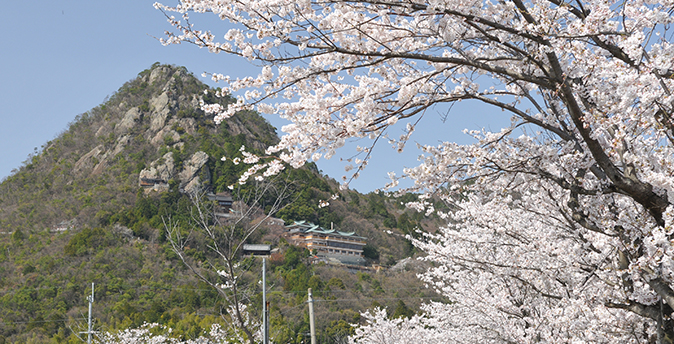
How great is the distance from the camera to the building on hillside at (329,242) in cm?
4562

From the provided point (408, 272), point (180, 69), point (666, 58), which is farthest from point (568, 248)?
point (180, 69)

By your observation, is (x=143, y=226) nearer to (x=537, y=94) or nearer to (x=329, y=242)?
(x=329, y=242)

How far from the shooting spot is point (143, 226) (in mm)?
39969

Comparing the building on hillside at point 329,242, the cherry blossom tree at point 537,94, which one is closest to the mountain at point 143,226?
the building on hillside at point 329,242

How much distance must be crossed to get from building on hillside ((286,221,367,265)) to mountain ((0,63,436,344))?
1.97m

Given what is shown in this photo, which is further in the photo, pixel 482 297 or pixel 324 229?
pixel 324 229

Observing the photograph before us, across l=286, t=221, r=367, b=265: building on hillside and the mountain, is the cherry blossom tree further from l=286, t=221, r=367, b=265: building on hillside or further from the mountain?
l=286, t=221, r=367, b=265: building on hillside

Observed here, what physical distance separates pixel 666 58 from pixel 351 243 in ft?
149

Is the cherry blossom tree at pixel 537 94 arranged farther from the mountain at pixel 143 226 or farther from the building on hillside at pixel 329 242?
the building on hillside at pixel 329 242

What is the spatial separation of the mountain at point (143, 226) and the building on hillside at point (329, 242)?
1.97 meters

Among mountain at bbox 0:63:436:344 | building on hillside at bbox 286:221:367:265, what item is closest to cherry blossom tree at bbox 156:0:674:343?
mountain at bbox 0:63:436:344

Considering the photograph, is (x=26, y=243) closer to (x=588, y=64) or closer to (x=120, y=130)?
(x=120, y=130)

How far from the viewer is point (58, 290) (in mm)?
29531

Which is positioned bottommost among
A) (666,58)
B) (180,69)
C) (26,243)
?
(26,243)
